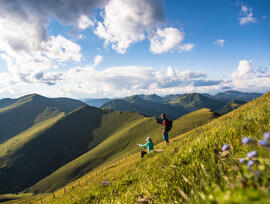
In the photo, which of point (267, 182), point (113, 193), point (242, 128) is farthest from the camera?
point (113, 193)

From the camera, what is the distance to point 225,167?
3.08m

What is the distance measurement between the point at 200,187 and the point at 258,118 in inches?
100

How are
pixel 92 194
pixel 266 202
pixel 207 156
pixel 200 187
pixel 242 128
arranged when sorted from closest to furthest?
pixel 266 202
pixel 200 187
pixel 207 156
pixel 242 128
pixel 92 194

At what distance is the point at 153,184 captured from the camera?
415cm

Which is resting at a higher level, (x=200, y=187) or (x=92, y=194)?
(x=200, y=187)

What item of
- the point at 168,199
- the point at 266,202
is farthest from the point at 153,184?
the point at 266,202

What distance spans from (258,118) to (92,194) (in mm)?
5800

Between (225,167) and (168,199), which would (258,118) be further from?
(168,199)

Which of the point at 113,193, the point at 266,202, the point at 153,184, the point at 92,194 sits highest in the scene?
the point at 266,202

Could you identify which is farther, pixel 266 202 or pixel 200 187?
pixel 200 187

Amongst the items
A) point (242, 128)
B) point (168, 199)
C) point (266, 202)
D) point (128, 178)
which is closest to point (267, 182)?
point (266, 202)

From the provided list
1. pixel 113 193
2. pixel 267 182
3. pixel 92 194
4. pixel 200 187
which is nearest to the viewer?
pixel 267 182

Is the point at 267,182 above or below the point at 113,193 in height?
above

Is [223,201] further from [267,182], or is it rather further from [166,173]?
[166,173]
